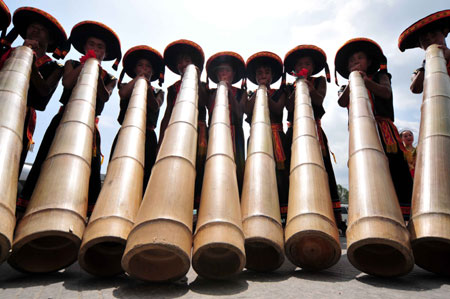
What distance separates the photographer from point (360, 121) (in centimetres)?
254

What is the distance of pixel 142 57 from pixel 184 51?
0.57 meters

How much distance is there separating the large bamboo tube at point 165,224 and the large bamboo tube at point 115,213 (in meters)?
0.19

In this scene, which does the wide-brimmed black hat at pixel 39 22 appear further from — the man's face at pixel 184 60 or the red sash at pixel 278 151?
the red sash at pixel 278 151

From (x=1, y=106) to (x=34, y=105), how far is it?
1.39m

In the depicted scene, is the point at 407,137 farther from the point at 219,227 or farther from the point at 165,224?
the point at 165,224

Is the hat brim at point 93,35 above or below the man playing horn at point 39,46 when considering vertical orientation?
above

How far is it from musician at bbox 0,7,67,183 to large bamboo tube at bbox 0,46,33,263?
1.84ft

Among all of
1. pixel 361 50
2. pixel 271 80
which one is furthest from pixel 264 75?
pixel 361 50

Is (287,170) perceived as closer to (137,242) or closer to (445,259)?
(445,259)

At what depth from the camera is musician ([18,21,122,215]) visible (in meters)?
3.34

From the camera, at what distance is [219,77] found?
13.5 feet

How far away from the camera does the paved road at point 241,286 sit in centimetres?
149

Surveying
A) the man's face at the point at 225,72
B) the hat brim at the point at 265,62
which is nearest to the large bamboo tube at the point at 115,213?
the man's face at the point at 225,72

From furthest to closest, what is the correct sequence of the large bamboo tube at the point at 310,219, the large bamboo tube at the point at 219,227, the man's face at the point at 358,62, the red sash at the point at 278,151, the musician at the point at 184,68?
1. the musician at the point at 184,68
2. the red sash at the point at 278,151
3. the man's face at the point at 358,62
4. the large bamboo tube at the point at 310,219
5. the large bamboo tube at the point at 219,227
